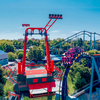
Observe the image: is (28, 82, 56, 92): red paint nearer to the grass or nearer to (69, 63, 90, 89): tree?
the grass

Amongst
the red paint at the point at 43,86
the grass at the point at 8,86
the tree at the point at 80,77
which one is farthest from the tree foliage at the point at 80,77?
the grass at the point at 8,86

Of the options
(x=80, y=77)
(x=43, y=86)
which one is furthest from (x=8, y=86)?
(x=80, y=77)

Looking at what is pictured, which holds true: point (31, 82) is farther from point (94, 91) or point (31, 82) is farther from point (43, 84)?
point (94, 91)

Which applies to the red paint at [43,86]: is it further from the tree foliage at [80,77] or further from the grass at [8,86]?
the tree foliage at [80,77]

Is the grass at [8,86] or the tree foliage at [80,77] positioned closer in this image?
the grass at [8,86]

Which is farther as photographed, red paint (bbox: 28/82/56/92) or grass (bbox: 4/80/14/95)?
grass (bbox: 4/80/14/95)

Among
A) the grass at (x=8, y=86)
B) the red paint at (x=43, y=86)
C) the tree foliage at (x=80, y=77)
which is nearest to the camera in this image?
the red paint at (x=43, y=86)

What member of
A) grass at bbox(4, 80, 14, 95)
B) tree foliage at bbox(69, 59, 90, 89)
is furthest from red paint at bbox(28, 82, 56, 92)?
tree foliage at bbox(69, 59, 90, 89)

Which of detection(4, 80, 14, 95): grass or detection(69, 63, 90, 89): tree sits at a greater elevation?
detection(69, 63, 90, 89): tree

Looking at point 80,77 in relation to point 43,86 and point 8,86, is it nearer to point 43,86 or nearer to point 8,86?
point 43,86

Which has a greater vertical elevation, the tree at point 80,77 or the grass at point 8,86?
the tree at point 80,77

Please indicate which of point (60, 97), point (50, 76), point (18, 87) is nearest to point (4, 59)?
point (18, 87)
